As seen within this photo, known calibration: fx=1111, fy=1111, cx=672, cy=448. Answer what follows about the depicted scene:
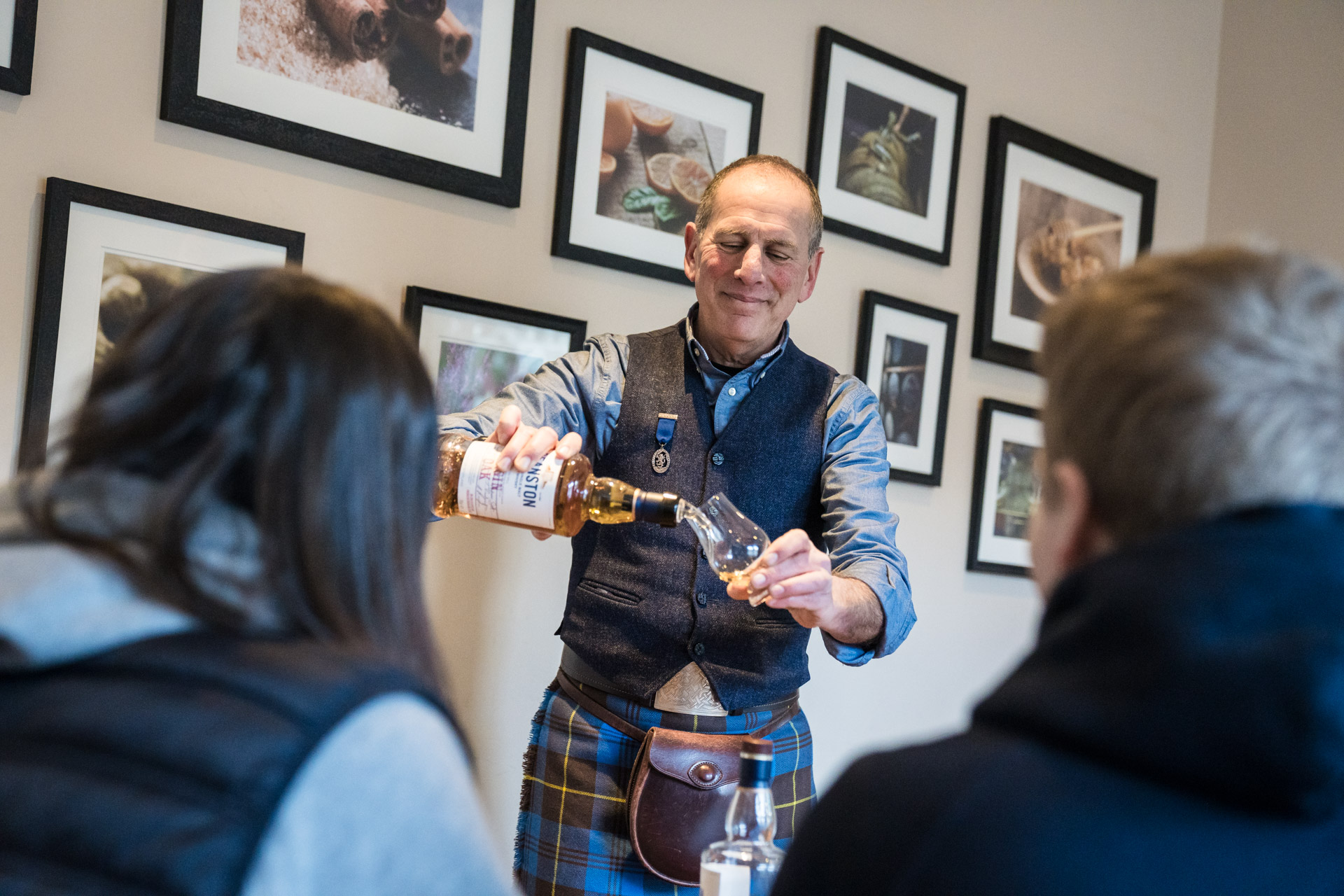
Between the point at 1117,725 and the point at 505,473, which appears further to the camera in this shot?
the point at 505,473

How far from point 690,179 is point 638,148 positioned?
14cm

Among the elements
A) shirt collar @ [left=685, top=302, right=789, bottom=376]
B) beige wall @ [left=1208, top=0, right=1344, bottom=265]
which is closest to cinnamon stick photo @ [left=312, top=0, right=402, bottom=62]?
shirt collar @ [left=685, top=302, right=789, bottom=376]

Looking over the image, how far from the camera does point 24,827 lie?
633mm

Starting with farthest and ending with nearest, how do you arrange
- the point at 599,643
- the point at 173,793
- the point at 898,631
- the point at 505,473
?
the point at 599,643
the point at 898,631
the point at 505,473
the point at 173,793

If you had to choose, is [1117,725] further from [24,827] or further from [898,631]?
[898,631]

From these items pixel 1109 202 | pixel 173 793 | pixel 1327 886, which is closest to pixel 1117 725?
pixel 1327 886

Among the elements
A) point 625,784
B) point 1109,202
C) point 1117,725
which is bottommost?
point 625,784

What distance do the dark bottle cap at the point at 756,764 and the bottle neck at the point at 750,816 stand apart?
48mm

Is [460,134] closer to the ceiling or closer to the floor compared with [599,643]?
closer to the ceiling

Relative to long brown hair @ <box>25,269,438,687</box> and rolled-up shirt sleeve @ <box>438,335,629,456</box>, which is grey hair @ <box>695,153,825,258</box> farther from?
long brown hair @ <box>25,269,438,687</box>

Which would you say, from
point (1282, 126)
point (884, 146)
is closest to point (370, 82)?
point (884, 146)

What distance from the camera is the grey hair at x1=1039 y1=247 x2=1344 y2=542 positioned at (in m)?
0.67

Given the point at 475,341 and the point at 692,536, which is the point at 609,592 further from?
the point at 475,341

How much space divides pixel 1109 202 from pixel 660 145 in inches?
60.5
